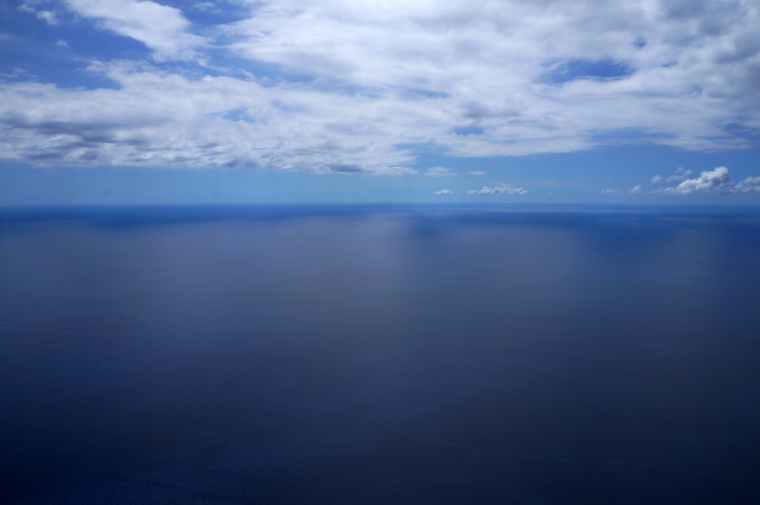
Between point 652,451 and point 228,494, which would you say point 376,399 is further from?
point 652,451

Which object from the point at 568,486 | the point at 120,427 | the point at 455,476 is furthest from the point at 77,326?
the point at 568,486

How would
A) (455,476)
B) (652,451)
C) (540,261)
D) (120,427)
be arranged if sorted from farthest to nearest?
(540,261)
(120,427)
(652,451)
(455,476)

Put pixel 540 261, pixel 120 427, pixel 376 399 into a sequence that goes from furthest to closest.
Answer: pixel 540 261 < pixel 376 399 < pixel 120 427

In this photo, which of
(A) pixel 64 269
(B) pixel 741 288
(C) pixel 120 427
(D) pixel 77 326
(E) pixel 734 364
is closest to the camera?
(C) pixel 120 427

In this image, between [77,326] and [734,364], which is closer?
[734,364]

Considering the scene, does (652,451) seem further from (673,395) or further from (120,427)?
(120,427)

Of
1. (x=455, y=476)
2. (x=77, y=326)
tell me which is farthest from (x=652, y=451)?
(x=77, y=326)
